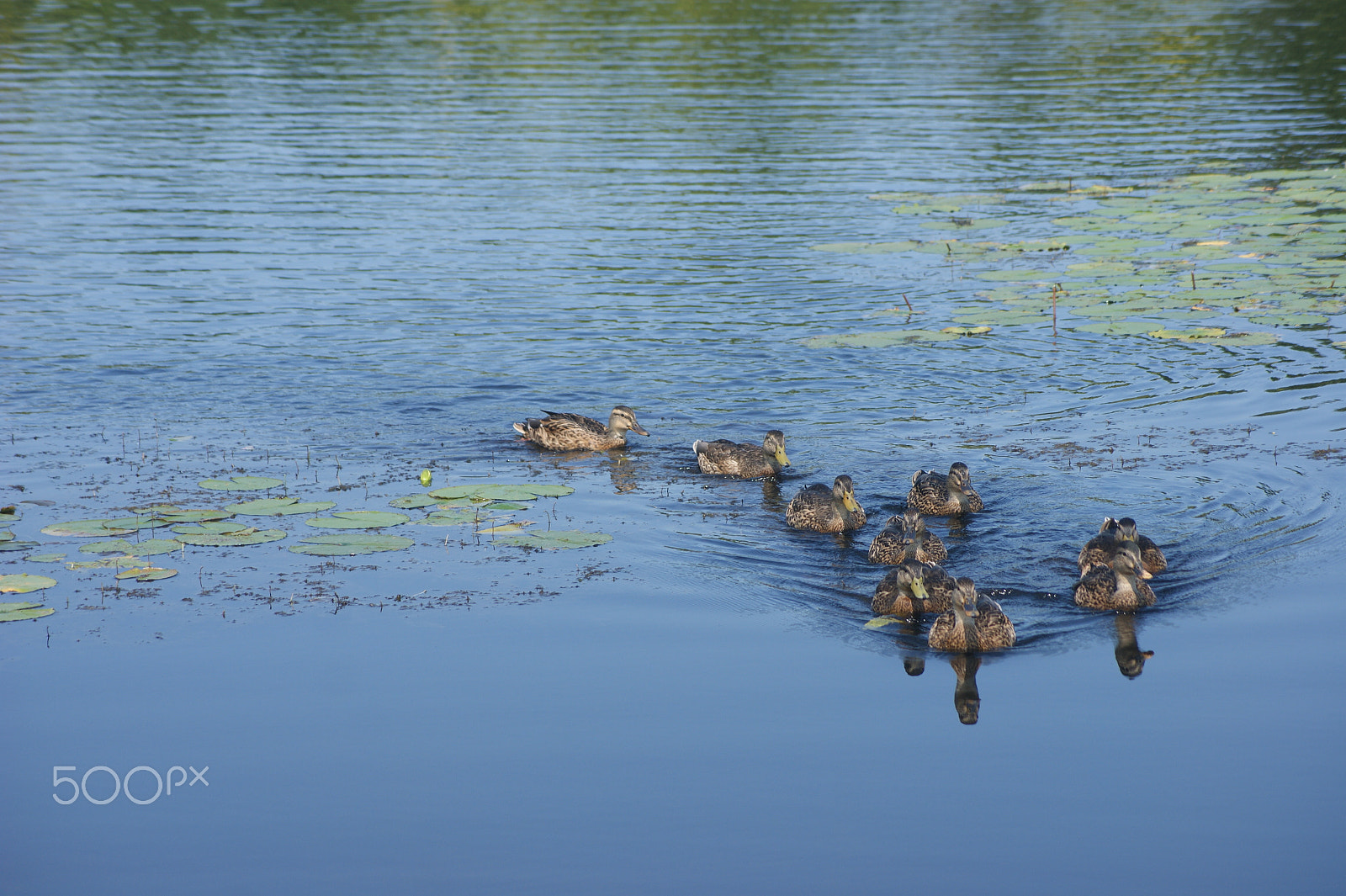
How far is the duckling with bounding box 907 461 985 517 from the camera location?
11453mm

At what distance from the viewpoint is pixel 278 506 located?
11.7m

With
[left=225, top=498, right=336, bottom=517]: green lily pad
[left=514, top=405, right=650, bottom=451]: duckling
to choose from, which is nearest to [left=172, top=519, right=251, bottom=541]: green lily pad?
[left=225, top=498, right=336, bottom=517]: green lily pad

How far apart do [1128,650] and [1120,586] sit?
63 cm

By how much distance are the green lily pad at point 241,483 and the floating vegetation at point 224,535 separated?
87 centimetres

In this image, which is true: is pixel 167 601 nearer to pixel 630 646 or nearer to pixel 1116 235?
pixel 630 646

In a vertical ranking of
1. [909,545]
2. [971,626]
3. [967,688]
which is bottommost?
[967,688]

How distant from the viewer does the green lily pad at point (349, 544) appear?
1080 centimetres

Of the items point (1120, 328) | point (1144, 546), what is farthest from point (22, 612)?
point (1120, 328)

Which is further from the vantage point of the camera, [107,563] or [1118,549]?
[107,563]

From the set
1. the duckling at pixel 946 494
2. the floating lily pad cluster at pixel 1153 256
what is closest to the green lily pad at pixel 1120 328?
the floating lily pad cluster at pixel 1153 256

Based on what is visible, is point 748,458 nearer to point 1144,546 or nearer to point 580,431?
point 580,431

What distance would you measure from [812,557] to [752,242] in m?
12.8

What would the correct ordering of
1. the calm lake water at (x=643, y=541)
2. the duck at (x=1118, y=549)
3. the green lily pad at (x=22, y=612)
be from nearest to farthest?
the calm lake water at (x=643, y=541)
the green lily pad at (x=22, y=612)
the duck at (x=1118, y=549)

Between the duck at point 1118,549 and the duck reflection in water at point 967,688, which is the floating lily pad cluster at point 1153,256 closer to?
the duck at point 1118,549
